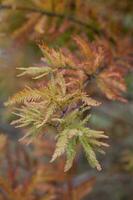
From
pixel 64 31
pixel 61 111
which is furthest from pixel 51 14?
pixel 61 111

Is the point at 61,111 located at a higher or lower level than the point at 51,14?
lower

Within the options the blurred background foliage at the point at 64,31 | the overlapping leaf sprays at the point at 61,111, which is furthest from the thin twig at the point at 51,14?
the overlapping leaf sprays at the point at 61,111

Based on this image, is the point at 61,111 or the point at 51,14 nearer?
the point at 61,111

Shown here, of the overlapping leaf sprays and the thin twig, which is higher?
the thin twig

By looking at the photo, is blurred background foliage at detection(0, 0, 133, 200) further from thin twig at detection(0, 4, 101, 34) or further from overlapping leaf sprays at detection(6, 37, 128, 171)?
overlapping leaf sprays at detection(6, 37, 128, 171)

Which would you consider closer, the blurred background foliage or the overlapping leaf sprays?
the overlapping leaf sprays

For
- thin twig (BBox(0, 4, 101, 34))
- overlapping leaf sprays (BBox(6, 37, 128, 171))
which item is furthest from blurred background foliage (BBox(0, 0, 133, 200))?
overlapping leaf sprays (BBox(6, 37, 128, 171))

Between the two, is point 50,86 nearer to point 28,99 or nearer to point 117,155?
point 28,99

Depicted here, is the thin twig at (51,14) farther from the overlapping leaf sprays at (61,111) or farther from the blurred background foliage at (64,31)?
the overlapping leaf sprays at (61,111)

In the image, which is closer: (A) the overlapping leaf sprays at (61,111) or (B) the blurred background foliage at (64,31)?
(A) the overlapping leaf sprays at (61,111)

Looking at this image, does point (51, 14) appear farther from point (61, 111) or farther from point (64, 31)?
point (61, 111)

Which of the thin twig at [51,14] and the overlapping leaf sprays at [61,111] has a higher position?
the thin twig at [51,14]
